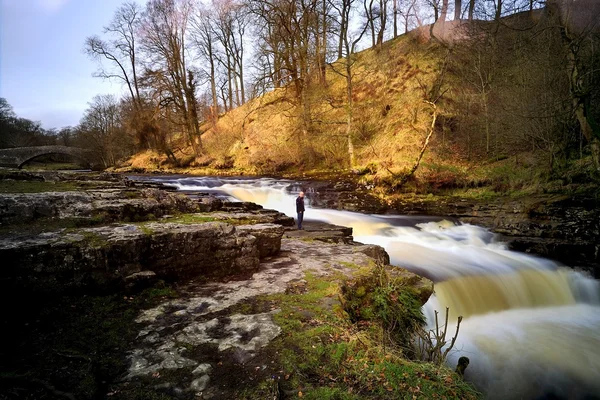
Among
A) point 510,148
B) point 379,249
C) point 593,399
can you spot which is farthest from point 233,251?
point 510,148

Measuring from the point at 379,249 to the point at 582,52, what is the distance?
43.8 ft

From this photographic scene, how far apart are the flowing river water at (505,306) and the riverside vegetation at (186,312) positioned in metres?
1.94

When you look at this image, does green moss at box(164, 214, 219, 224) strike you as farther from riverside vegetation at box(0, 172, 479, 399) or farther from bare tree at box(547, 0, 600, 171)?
bare tree at box(547, 0, 600, 171)

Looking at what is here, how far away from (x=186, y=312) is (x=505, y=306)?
6768 millimetres

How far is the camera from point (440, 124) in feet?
60.8

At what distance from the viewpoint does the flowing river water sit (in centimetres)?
490

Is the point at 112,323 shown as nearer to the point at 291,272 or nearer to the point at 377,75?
the point at 291,272

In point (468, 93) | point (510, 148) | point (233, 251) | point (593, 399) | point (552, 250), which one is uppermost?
point (468, 93)

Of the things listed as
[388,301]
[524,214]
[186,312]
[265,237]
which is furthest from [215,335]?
[524,214]

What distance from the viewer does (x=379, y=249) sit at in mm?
6723

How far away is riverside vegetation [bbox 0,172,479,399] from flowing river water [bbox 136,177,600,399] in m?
1.94

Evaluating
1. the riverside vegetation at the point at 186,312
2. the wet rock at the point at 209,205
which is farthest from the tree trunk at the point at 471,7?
the riverside vegetation at the point at 186,312

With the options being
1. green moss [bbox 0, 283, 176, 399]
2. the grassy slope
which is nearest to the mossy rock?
green moss [bbox 0, 283, 176, 399]

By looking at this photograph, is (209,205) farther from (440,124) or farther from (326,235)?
(440,124)
